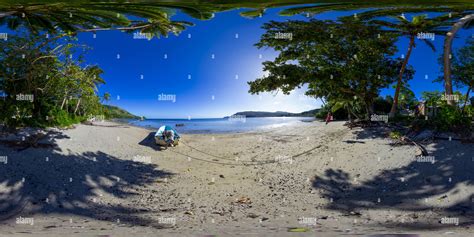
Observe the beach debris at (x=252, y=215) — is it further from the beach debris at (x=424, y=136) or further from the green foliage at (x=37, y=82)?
the green foliage at (x=37, y=82)

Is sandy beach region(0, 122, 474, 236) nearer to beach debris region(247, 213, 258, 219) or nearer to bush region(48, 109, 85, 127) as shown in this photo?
beach debris region(247, 213, 258, 219)

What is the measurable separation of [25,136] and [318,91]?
35.3ft

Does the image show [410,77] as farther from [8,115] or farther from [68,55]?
[8,115]

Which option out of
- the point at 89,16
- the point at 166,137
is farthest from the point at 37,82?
the point at 89,16

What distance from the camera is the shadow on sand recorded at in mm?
5855

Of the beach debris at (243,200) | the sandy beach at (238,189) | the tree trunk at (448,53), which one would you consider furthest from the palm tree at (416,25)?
the beach debris at (243,200)

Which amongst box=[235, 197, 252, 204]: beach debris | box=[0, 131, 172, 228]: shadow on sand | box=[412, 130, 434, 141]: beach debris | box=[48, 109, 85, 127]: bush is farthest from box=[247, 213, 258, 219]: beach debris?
box=[48, 109, 85, 127]: bush

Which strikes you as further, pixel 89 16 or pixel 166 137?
pixel 166 137

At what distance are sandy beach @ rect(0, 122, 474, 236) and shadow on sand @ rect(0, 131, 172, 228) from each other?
2 centimetres

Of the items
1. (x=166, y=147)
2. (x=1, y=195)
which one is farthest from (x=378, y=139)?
(x=1, y=195)

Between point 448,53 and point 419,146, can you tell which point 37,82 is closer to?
point 419,146

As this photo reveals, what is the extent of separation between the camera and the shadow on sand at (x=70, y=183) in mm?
5855

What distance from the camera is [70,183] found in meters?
7.18

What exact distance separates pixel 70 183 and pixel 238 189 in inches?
159
